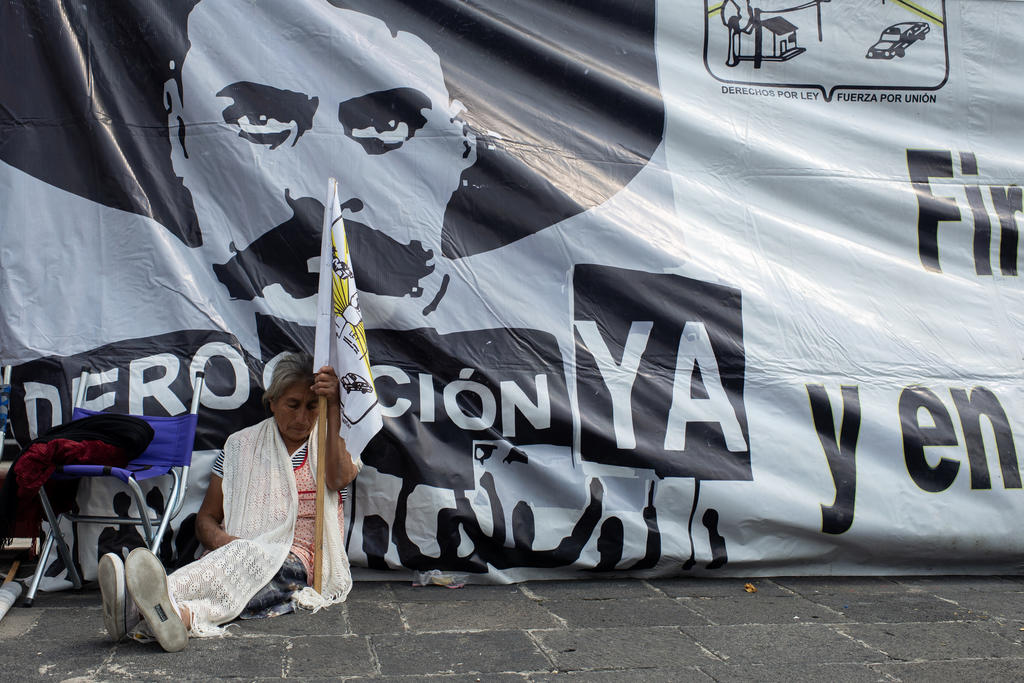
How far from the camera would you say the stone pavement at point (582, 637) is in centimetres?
271

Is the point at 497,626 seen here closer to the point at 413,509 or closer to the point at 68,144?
the point at 413,509

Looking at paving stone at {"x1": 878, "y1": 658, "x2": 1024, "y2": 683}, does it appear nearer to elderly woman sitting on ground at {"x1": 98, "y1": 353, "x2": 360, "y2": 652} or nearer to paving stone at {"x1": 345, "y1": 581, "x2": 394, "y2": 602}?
paving stone at {"x1": 345, "y1": 581, "x2": 394, "y2": 602}

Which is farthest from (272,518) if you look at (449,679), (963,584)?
(963,584)

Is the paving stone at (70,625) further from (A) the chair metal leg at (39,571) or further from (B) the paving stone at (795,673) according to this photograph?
(B) the paving stone at (795,673)

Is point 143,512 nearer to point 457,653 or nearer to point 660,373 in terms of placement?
point 457,653

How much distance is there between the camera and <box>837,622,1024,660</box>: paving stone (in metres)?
2.96

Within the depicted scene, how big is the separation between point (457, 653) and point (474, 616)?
0.44 metres

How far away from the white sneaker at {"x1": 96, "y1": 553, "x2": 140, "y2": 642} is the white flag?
0.90m

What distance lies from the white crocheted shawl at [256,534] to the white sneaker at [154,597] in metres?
0.23

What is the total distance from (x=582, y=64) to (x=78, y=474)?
2.56 metres

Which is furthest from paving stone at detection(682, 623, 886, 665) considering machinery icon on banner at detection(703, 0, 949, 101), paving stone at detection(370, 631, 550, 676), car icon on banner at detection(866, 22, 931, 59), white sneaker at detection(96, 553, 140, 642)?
car icon on banner at detection(866, 22, 931, 59)

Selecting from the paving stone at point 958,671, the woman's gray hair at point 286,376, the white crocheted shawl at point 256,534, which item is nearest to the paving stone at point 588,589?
the white crocheted shawl at point 256,534

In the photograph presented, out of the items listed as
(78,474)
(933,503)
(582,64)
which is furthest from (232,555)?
(933,503)

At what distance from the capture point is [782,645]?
3.01 metres
